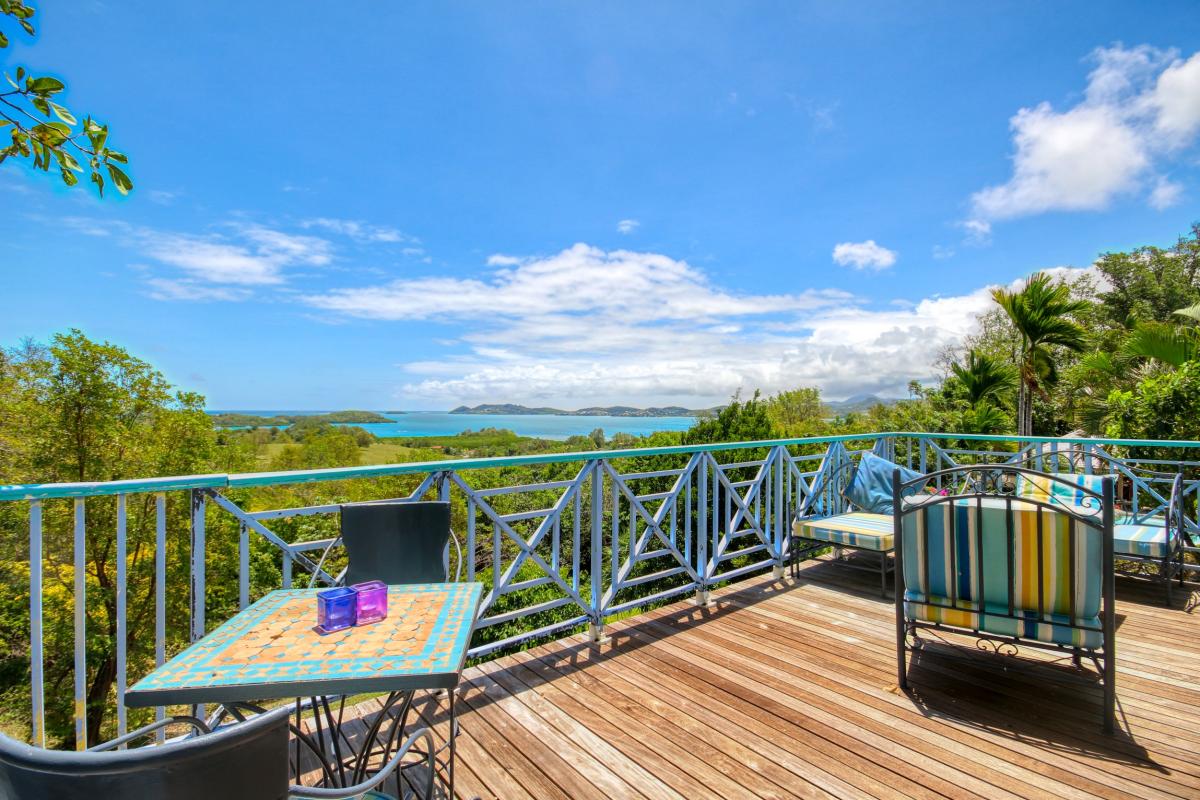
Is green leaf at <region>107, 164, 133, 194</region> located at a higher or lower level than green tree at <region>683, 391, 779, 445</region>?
higher

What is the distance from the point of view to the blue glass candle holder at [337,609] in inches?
60.1

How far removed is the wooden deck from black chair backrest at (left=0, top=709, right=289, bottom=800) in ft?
4.63

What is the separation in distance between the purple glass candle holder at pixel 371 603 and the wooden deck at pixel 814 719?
820 mm

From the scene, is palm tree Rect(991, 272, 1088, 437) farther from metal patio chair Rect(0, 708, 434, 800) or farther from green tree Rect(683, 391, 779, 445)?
metal patio chair Rect(0, 708, 434, 800)

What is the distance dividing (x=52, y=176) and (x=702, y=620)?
3.76 metres

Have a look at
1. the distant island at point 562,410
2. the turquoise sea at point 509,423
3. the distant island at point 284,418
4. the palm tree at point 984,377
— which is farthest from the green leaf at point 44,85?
the turquoise sea at point 509,423

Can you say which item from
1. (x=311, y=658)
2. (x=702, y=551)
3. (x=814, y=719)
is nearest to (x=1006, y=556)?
(x=814, y=719)

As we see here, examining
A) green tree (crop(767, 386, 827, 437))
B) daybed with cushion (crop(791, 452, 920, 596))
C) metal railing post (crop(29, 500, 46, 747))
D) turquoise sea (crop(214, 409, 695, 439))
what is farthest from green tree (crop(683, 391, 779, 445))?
turquoise sea (crop(214, 409, 695, 439))

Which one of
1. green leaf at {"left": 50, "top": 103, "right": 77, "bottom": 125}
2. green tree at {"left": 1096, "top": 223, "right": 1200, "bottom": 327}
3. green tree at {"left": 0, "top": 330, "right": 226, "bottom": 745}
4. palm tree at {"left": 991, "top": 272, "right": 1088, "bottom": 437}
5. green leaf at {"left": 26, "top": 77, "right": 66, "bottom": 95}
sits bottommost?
green tree at {"left": 0, "top": 330, "right": 226, "bottom": 745}

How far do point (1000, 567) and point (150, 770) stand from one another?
2.97m

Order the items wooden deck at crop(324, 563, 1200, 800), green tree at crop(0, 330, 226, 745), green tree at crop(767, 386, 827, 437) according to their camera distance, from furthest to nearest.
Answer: green tree at crop(767, 386, 827, 437) → green tree at crop(0, 330, 226, 745) → wooden deck at crop(324, 563, 1200, 800)

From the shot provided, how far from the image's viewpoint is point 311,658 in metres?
1.34

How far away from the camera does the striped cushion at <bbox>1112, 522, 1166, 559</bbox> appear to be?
3.65 m

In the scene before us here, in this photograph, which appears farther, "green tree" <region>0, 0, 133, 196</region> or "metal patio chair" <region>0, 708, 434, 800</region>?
"green tree" <region>0, 0, 133, 196</region>
